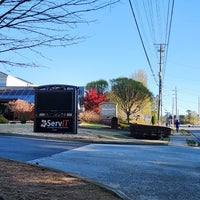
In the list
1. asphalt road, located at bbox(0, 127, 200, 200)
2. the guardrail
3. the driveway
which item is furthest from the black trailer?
the driveway

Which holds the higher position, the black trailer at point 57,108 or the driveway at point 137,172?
the black trailer at point 57,108

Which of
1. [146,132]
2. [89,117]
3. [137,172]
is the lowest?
[137,172]

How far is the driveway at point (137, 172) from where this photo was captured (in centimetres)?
899

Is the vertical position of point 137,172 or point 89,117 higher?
point 89,117

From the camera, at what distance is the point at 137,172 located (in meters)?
11.7

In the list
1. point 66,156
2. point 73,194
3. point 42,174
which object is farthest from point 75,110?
point 73,194

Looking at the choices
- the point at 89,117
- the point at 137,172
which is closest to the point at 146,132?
the point at 137,172

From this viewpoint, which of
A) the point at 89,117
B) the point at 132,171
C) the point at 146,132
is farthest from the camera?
the point at 89,117

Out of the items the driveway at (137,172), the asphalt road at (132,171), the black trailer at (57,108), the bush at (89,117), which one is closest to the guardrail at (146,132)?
the black trailer at (57,108)

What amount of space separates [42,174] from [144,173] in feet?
9.88

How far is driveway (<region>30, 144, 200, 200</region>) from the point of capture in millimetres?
8994

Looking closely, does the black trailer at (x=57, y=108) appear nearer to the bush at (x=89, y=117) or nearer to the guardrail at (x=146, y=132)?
the guardrail at (x=146, y=132)

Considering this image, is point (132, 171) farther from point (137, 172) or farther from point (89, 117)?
point (89, 117)

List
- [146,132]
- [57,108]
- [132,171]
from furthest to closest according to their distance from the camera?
1. [146,132]
2. [57,108]
3. [132,171]
